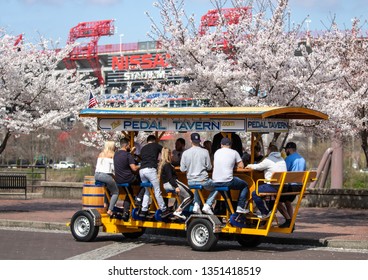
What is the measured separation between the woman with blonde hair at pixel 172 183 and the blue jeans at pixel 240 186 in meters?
0.91

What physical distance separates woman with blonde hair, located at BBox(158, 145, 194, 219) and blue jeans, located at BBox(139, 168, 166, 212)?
0.13m

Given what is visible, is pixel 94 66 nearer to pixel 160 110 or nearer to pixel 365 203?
pixel 365 203

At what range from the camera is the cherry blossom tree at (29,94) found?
23.7 m

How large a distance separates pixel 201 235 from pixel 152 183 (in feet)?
5.33

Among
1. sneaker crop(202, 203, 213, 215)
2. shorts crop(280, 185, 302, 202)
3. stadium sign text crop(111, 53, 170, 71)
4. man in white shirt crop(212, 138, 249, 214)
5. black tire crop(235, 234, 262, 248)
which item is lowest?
black tire crop(235, 234, 262, 248)

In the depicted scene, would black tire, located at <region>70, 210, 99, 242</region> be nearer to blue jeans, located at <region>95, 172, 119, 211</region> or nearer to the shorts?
blue jeans, located at <region>95, 172, 119, 211</region>

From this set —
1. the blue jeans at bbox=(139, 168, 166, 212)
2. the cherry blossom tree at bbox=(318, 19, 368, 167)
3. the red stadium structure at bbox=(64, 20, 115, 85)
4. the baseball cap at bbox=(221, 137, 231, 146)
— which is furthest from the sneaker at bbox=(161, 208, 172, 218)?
the red stadium structure at bbox=(64, 20, 115, 85)

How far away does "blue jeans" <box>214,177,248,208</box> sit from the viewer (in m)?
14.9

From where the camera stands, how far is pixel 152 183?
15906mm

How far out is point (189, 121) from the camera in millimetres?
15922

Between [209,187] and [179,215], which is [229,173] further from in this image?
[179,215]

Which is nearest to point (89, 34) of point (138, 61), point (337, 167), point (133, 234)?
point (138, 61)

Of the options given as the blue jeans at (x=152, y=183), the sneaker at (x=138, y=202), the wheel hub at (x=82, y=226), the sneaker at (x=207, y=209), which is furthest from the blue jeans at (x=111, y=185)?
the sneaker at (x=207, y=209)
